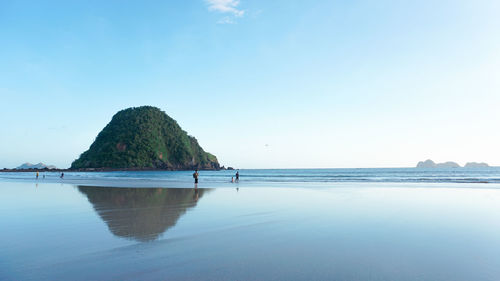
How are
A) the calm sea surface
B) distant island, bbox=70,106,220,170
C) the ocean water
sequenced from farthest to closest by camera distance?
distant island, bbox=70,106,220,170 < the ocean water < the calm sea surface

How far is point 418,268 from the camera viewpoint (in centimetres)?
569

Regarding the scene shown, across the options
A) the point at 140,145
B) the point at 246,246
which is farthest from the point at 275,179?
the point at 140,145

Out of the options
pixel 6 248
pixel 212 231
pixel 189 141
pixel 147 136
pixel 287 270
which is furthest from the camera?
pixel 189 141

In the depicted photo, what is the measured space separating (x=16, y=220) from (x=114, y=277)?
26.9 ft

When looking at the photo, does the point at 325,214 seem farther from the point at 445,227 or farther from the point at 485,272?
the point at 485,272

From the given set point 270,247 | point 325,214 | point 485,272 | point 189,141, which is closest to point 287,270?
point 270,247

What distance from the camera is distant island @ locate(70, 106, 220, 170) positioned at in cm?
14550

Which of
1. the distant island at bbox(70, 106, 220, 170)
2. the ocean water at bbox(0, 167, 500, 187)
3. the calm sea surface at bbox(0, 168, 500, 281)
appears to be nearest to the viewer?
the calm sea surface at bbox(0, 168, 500, 281)

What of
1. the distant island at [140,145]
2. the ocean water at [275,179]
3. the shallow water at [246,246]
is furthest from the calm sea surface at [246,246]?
the distant island at [140,145]

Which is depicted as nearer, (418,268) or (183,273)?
(183,273)

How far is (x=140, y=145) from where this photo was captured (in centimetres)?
15062

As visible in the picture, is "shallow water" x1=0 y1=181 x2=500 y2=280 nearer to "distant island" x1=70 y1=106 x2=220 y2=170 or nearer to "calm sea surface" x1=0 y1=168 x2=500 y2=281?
"calm sea surface" x1=0 y1=168 x2=500 y2=281

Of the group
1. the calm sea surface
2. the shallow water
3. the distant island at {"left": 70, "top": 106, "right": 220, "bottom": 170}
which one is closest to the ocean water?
the calm sea surface

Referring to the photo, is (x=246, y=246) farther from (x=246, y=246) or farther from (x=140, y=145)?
(x=140, y=145)
